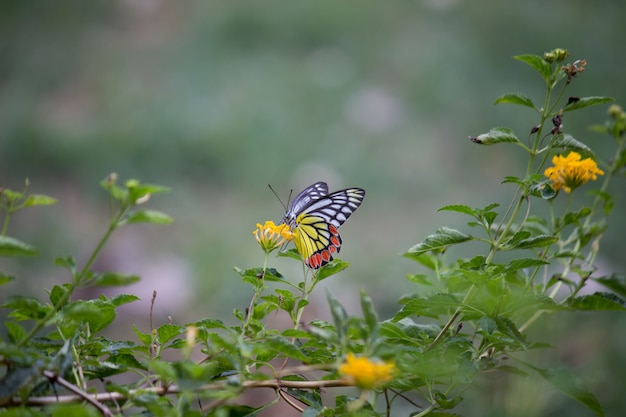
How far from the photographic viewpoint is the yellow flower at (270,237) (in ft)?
2.25

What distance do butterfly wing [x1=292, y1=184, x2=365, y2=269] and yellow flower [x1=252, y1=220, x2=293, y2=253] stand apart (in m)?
0.16

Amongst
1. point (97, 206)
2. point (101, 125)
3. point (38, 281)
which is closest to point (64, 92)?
point (101, 125)

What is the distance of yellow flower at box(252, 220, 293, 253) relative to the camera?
0.69 metres

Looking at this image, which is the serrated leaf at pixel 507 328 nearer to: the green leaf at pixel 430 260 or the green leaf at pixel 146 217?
the green leaf at pixel 430 260

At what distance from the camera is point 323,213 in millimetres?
952

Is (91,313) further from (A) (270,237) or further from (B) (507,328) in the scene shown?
(B) (507,328)

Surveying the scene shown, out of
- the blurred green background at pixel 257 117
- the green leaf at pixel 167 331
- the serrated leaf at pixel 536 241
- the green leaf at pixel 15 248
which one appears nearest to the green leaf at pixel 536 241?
the serrated leaf at pixel 536 241

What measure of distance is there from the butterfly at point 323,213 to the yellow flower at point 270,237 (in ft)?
0.53

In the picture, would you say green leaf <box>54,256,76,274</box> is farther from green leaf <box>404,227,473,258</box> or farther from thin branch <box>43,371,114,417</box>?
green leaf <box>404,227,473,258</box>

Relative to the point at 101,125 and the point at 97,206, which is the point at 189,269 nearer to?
the point at 97,206

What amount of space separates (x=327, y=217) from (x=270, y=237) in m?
0.25

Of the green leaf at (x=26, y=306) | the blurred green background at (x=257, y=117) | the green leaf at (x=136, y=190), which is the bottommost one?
the green leaf at (x=26, y=306)

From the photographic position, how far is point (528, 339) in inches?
27.8

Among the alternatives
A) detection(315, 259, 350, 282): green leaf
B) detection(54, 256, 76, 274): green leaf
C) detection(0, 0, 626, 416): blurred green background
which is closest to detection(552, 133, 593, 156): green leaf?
detection(315, 259, 350, 282): green leaf
